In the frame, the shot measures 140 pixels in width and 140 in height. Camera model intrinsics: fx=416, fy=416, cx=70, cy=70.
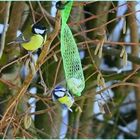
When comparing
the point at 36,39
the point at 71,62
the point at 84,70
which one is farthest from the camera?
the point at 84,70

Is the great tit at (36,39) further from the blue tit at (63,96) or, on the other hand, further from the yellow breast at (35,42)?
the blue tit at (63,96)

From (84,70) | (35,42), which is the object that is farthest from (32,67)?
(84,70)

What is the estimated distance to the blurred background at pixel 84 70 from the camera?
1.01m

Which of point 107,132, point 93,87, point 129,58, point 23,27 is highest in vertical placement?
point 23,27

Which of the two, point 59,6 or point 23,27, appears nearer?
point 59,6

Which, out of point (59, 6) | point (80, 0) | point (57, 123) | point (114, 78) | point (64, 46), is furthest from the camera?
point (57, 123)

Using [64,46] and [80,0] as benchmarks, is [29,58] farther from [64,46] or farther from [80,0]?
[80,0]

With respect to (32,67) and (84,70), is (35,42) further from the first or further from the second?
(84,70)

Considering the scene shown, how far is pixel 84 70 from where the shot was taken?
1.36 meters

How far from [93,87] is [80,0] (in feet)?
1.68

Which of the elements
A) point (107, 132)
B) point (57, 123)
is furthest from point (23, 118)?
point (107, 132)

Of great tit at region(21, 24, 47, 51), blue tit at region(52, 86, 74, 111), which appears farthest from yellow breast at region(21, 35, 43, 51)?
blue tit at region(52, 86, 74, 111)

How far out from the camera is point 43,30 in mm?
833

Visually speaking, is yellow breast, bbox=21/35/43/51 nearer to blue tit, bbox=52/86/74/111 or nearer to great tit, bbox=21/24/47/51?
great tit, bbox=21/24/47/51
